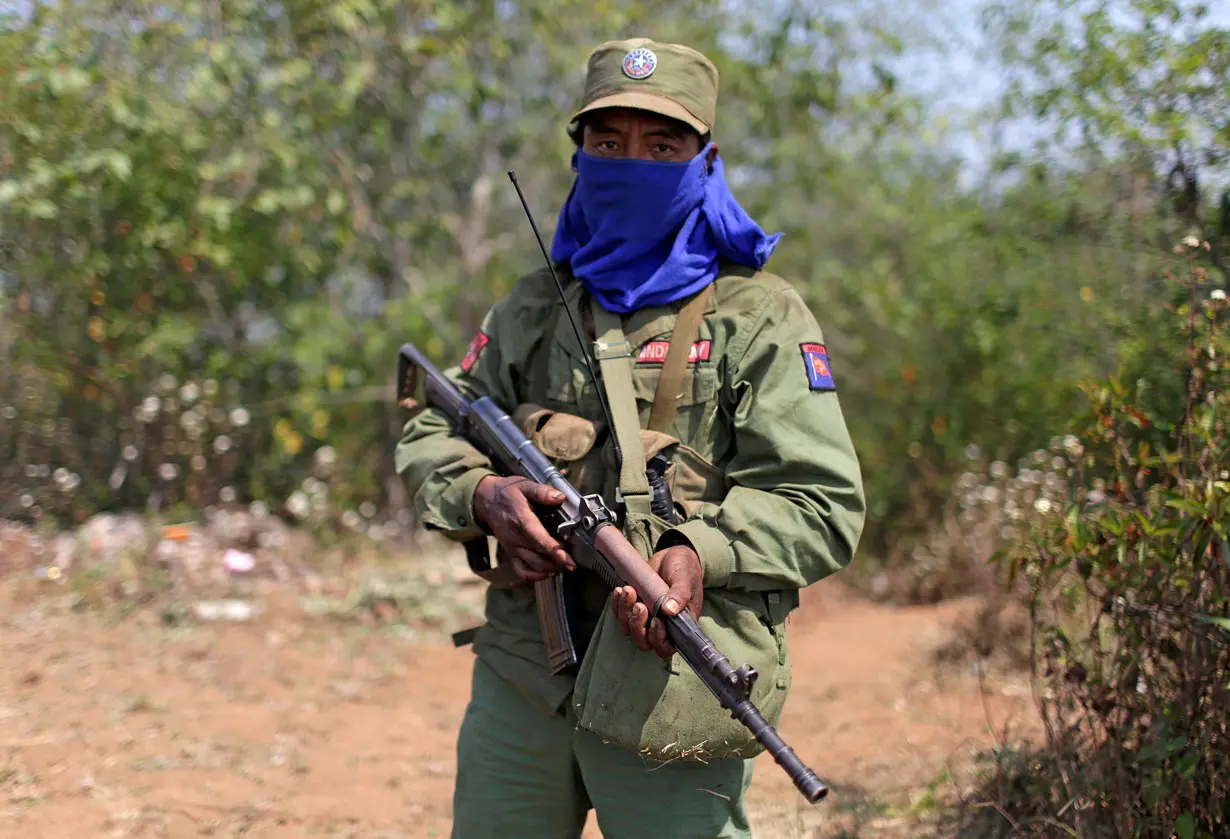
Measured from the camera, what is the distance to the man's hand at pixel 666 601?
190 cm

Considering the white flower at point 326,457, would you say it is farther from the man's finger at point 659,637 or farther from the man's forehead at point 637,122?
the man's finger at point 659,637

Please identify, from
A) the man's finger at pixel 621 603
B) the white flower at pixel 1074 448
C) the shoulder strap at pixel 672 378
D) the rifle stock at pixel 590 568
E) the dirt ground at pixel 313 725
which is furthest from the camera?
the dirt ground at pixel 313 725

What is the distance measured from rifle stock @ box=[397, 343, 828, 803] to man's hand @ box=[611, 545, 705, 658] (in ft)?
0.05

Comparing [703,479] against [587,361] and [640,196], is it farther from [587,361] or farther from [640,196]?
[640,196]

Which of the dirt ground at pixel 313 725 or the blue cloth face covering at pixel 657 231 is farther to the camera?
the dirt ground at pixel 313 725

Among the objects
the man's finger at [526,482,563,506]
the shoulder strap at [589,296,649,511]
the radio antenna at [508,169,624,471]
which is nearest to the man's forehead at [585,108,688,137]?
the radio antenna at [508,169,624,471]

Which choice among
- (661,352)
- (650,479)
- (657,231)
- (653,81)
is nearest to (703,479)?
(650,479)

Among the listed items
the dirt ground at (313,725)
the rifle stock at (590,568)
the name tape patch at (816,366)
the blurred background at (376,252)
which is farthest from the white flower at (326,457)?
the name tape patch at (816,366)

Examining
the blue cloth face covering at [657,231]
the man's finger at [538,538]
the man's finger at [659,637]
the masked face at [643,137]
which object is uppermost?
the masked face at [643,137]

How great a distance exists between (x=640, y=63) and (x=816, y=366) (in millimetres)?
681

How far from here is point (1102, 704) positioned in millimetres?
2832

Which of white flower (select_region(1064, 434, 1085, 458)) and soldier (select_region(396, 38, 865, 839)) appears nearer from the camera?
soldier (select_region(396, 38, 865, 839))

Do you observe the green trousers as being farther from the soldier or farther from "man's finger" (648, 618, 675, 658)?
"man's finger" (648, 618, 675, 658)

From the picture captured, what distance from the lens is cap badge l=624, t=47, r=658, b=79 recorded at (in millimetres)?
2225
